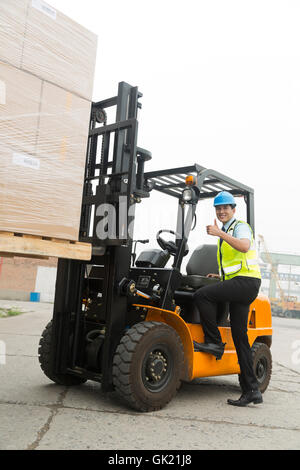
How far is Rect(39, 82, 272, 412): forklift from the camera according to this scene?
148 inches

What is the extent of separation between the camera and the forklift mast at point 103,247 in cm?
393

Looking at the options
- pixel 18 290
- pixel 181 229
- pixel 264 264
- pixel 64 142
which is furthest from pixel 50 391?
pixel 264 264

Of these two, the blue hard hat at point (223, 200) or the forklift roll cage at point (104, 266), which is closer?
the forklift roll cage at point (104, 266)

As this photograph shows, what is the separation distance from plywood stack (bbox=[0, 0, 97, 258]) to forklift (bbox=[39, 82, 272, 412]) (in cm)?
81

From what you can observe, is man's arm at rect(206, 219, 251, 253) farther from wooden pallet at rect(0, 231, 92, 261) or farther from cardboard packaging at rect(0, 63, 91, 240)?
cardboard packaging at rect(0, 63, 91, 240)

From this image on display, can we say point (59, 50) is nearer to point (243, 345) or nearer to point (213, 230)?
point (213, 230)

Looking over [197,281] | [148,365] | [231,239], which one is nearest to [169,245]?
[197,281]

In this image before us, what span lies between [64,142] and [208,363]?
2.47 metres

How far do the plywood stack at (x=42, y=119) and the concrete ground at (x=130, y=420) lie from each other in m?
1.21

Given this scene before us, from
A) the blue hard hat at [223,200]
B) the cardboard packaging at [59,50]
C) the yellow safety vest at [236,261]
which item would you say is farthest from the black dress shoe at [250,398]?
the cardboard packaging at [59,50]

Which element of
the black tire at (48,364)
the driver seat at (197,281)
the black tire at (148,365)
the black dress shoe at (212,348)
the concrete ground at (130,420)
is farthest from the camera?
the driver seat at (197,281)

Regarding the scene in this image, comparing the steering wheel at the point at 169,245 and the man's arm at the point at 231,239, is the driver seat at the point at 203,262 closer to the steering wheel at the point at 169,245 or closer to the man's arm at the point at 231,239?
the steering wheel at the point at 169,245

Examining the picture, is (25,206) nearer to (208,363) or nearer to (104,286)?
(104,286)
